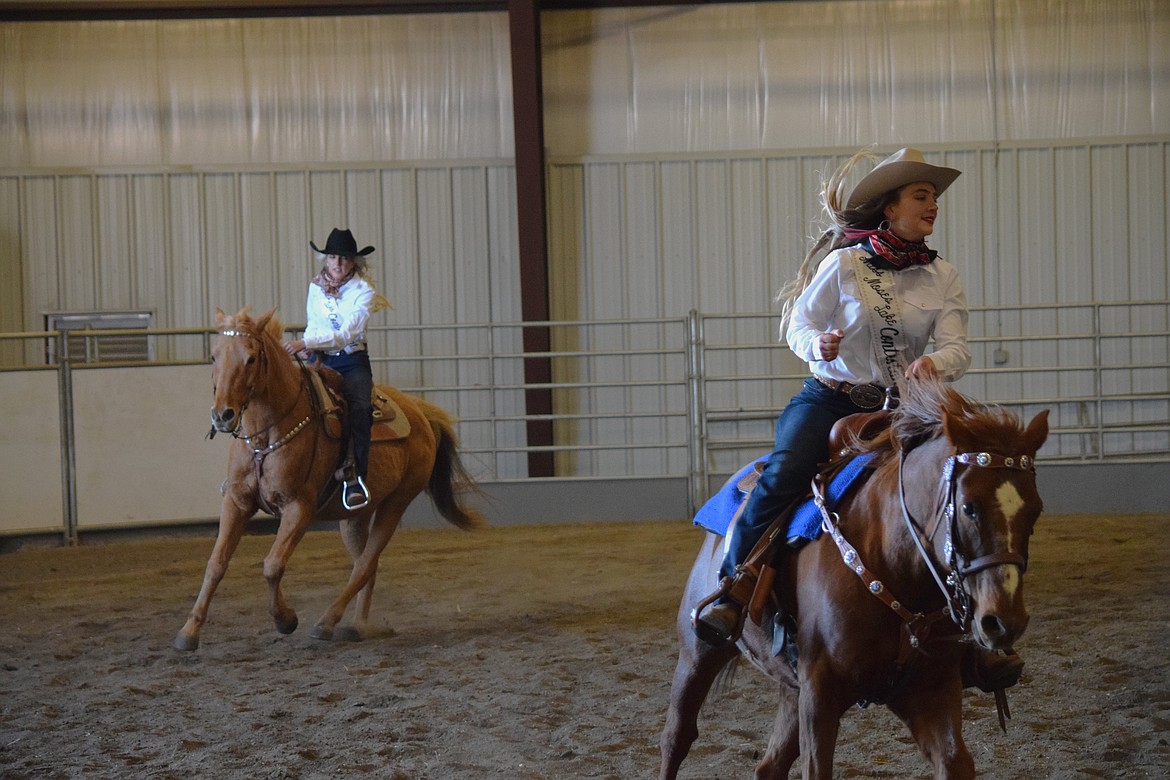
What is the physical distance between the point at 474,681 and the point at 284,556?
1.21 meters

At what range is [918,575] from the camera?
7.55ft

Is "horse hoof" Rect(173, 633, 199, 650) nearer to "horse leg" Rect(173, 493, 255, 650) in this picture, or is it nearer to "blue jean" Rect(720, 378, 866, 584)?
"horse leg" Rect(173, 493, 255, 650)

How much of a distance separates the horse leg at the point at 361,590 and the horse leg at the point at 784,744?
3.28 m

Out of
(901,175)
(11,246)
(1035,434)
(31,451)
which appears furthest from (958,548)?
(11,246)

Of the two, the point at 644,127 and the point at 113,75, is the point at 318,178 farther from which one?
the point at 644,127

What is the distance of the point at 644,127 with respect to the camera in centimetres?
1161

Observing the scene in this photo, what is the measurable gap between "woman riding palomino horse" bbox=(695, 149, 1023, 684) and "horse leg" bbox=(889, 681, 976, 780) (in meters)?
0.44

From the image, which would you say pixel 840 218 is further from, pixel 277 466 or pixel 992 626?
pixel 277 466

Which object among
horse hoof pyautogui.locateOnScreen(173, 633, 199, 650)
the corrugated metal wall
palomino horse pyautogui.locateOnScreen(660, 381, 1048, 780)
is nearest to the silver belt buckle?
palomino horse pyautogui.locateOnScreen(660, 381, 1048, 780)

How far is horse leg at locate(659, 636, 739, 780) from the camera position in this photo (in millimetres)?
2883

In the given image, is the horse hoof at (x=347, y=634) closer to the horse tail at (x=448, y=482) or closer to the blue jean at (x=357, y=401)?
the blue jean at (x=357, y=401)

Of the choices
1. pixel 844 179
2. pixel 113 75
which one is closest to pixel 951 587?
pixel 844 179

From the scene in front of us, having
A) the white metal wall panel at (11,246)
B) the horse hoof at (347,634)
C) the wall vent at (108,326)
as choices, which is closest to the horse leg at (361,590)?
the horse hoof at (347,634)

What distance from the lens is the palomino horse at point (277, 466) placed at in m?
5.25
